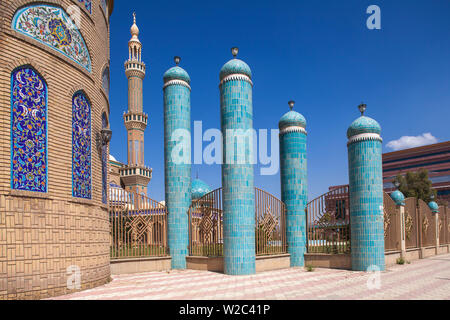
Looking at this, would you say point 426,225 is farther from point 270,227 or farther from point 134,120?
point 134,120

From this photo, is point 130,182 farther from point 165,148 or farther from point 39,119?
point 39,119

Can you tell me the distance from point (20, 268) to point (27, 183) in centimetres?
143

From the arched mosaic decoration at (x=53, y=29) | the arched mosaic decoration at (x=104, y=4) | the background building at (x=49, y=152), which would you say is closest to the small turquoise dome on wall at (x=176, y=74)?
the arched mosaic decoration at (x=104, y=4)

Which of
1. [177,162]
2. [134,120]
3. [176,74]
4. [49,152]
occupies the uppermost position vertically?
[134,120]

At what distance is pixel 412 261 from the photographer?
46.0ft

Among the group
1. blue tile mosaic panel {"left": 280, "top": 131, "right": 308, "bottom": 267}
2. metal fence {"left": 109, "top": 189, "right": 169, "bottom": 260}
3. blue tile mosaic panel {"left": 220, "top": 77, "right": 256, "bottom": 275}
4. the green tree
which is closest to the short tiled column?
blue tile mosaic panel {"left": 280, "top": 131, "right": 308, "bottom": 267}

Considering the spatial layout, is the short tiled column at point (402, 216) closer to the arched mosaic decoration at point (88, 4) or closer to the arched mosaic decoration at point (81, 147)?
the arched mosaic decoration at point (81, 147)

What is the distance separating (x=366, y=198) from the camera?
35.3 feet

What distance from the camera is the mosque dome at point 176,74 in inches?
506

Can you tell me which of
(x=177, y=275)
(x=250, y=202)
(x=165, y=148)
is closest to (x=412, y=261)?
(x=250, y=202)

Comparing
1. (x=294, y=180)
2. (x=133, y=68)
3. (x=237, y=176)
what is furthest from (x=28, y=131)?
(x=133, y=68)

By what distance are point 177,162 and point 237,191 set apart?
113 inches

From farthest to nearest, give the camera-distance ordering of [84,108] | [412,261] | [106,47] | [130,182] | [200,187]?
[130,182]
[200,187]
[412,261]
[106,47]
[84,108]
